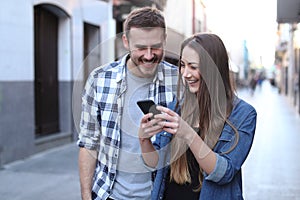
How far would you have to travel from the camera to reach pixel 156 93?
2381 millimetres

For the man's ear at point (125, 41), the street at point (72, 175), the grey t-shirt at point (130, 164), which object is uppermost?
the man's ear at point (125, 41)

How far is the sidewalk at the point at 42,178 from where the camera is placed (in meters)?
6.08

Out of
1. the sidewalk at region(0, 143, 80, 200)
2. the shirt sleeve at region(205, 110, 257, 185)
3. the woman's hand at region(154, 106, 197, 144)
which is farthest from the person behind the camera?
the sidewalk at region(0, 143, 80, 200)

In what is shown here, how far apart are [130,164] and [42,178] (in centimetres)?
499

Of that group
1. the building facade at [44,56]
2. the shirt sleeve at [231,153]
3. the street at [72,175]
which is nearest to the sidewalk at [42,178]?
the street at [72,175]

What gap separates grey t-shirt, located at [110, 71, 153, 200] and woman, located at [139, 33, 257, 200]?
262 mm

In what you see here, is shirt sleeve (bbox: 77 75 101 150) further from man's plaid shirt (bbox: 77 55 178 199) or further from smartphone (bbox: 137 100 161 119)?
smartphone (bbox: 137 100 161 119)

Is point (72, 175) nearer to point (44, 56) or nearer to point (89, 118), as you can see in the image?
point (44, 56)

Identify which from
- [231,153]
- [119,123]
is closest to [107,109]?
[119,123]

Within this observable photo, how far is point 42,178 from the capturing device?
7.00 metres

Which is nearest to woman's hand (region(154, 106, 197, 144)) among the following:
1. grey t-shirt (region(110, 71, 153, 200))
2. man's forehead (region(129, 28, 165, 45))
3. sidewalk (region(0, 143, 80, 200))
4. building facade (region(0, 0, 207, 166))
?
man's forehead (region(129, 28, 165, 45))

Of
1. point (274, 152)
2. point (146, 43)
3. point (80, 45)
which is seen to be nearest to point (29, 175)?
point (80, 45)

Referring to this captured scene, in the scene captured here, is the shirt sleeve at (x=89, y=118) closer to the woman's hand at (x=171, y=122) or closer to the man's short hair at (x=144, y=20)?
the man's short hair at (x=144, y=20)

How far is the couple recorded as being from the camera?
1896 mm
